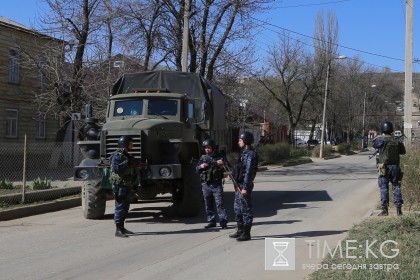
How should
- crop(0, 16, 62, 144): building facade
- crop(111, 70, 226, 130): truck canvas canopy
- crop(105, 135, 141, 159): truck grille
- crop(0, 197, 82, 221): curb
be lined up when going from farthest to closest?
crop(0, 16, 62, 144): building facade, crop(111, 70, 226, 130): truck canvas canopy, crop(0, 197, 82, 221): curb, crop(105, 135, 141, 159): truck grille

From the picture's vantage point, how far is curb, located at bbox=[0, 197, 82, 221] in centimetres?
1116

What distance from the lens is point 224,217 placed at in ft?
31.2

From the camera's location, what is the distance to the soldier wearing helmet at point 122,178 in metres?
8.73

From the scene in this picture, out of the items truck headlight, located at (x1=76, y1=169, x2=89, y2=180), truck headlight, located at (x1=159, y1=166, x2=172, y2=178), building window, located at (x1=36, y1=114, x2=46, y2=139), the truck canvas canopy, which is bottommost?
truck headlight, located at (x1=76, y1=169, x2=89, y2=180)

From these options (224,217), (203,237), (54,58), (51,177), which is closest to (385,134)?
(224,217)

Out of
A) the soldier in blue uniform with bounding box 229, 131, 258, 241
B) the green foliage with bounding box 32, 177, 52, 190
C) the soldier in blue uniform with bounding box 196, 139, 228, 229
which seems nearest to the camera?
the soldier in blue uniform with bounding box 229, 131, 258, 241

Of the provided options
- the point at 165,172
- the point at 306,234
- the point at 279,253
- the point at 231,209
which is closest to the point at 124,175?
the point at 165,172

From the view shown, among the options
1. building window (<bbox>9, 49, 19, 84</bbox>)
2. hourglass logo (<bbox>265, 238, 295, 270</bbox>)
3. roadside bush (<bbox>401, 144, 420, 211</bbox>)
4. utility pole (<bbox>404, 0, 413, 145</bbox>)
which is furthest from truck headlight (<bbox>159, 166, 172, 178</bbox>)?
building window (<bbox>9, 49, 19, 84</bbox>)

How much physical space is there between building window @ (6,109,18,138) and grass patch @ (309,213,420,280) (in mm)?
24275

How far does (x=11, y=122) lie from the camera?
28.7 meters

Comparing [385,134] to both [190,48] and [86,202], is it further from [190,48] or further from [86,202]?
[190,48]

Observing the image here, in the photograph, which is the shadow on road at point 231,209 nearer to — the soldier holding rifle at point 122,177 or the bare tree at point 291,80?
the soldier holding rifle at point 122,177

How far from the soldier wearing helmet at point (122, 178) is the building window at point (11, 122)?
21.6 meters

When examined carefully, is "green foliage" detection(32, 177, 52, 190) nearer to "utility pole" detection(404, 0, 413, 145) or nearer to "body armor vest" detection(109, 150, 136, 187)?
"body armor vest" detection(109, 150, 136, 187)
